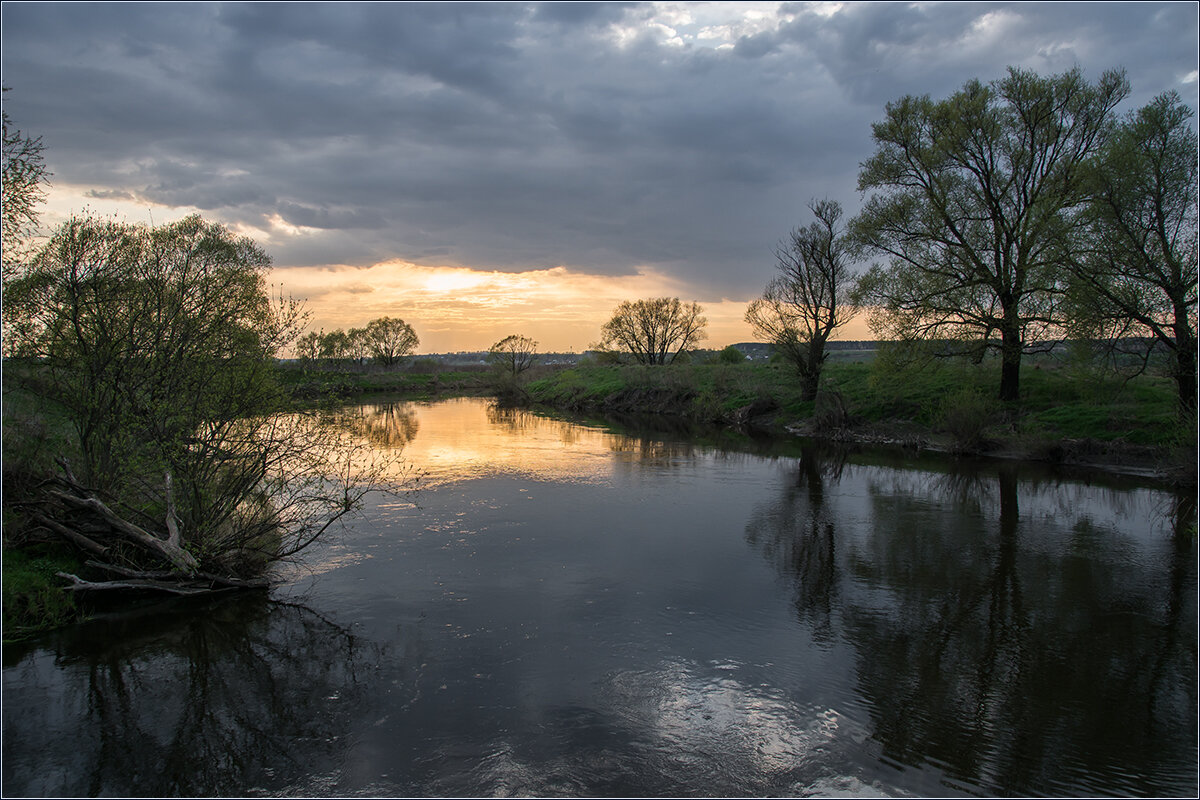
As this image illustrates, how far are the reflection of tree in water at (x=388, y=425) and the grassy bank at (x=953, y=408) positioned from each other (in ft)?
48.0

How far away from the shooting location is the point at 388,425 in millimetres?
38281

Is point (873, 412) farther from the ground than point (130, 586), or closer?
farther from the ground

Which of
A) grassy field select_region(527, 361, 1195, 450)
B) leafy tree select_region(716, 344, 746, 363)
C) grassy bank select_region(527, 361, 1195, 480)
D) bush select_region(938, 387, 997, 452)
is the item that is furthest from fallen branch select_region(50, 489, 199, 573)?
leafy tree select_region(716, 344, 746, 363)

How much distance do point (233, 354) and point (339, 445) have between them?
2.73 metres

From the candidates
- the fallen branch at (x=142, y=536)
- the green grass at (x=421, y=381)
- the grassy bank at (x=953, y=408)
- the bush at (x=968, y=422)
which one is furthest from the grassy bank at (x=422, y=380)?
the fallen branch at (x=142, y=536)

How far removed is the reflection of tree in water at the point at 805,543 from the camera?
1102cm

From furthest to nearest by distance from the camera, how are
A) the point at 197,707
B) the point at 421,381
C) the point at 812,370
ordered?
the point at 421,381 → the point at 812,370 → the point at 197,707

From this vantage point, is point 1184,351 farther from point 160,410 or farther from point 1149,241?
point 160,410

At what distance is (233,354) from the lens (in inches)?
484

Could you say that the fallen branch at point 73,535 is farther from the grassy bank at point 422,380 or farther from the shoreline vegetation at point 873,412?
the grassy bank at point 422,380

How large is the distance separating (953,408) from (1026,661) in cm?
1952

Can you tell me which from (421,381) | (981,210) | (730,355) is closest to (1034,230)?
(981,210)

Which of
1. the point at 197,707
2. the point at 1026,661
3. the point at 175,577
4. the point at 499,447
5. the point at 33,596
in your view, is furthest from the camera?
the point at 499,447

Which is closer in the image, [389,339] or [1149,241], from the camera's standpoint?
[1149,241]
